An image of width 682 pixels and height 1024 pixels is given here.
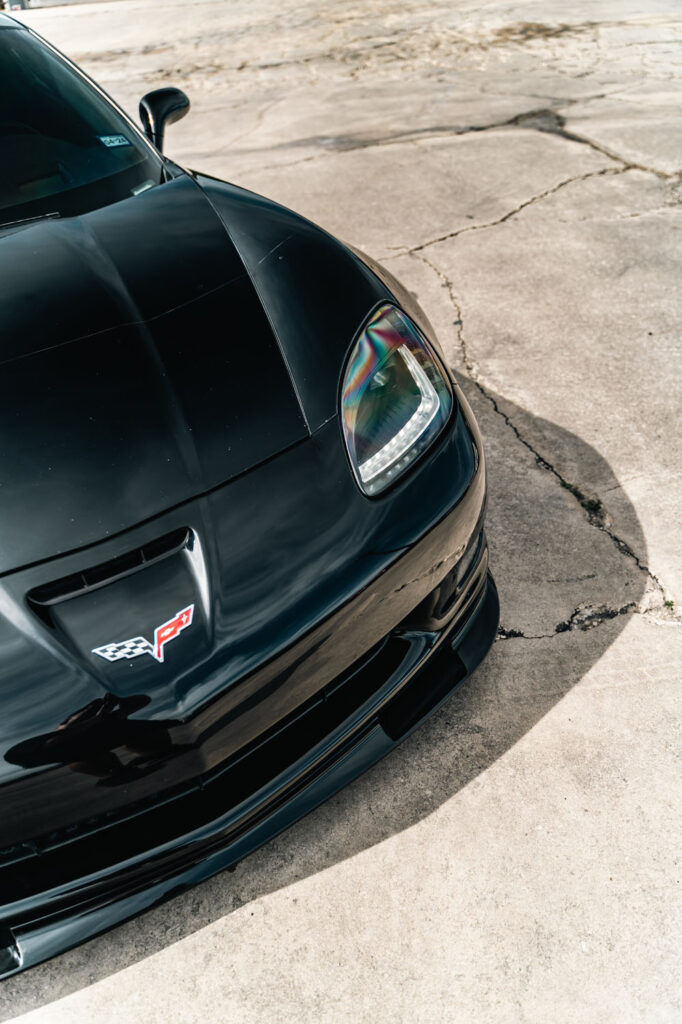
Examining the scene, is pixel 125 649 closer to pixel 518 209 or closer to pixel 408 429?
pixel 408 429

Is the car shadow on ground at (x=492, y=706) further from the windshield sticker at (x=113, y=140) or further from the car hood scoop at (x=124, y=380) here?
the windshield sticker at (x=113, y=140)

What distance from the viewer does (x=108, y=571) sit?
1379 millimetres

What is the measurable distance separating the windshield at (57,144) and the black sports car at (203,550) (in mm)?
264

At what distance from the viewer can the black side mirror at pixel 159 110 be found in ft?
9.42

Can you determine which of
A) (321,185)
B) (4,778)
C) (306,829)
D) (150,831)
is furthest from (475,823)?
(321,185)

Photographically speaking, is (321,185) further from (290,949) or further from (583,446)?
(290,949)

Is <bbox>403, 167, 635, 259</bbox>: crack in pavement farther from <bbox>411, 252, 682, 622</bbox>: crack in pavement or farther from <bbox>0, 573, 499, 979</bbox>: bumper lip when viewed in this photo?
<bbox>0, 573, 499, 979</bbox>: bumper lip

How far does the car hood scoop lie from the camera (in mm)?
1463

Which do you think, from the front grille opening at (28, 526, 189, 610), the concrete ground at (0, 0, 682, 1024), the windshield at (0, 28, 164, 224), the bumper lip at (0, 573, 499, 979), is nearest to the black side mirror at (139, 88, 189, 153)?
the windshield at (0, 28, 164, 224)

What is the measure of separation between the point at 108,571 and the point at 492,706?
983 millimetres

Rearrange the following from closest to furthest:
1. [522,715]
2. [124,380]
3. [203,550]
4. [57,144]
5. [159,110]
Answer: [203,550], [124,380], [522,715], [57,144], [159,110]

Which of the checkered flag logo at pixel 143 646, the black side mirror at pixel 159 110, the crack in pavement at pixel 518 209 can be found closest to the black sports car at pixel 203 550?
the checkered flag logo at pixel 143 646

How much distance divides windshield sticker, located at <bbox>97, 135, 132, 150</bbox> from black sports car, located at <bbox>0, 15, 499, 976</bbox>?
1.72ft

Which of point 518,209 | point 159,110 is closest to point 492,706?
point 159,110
